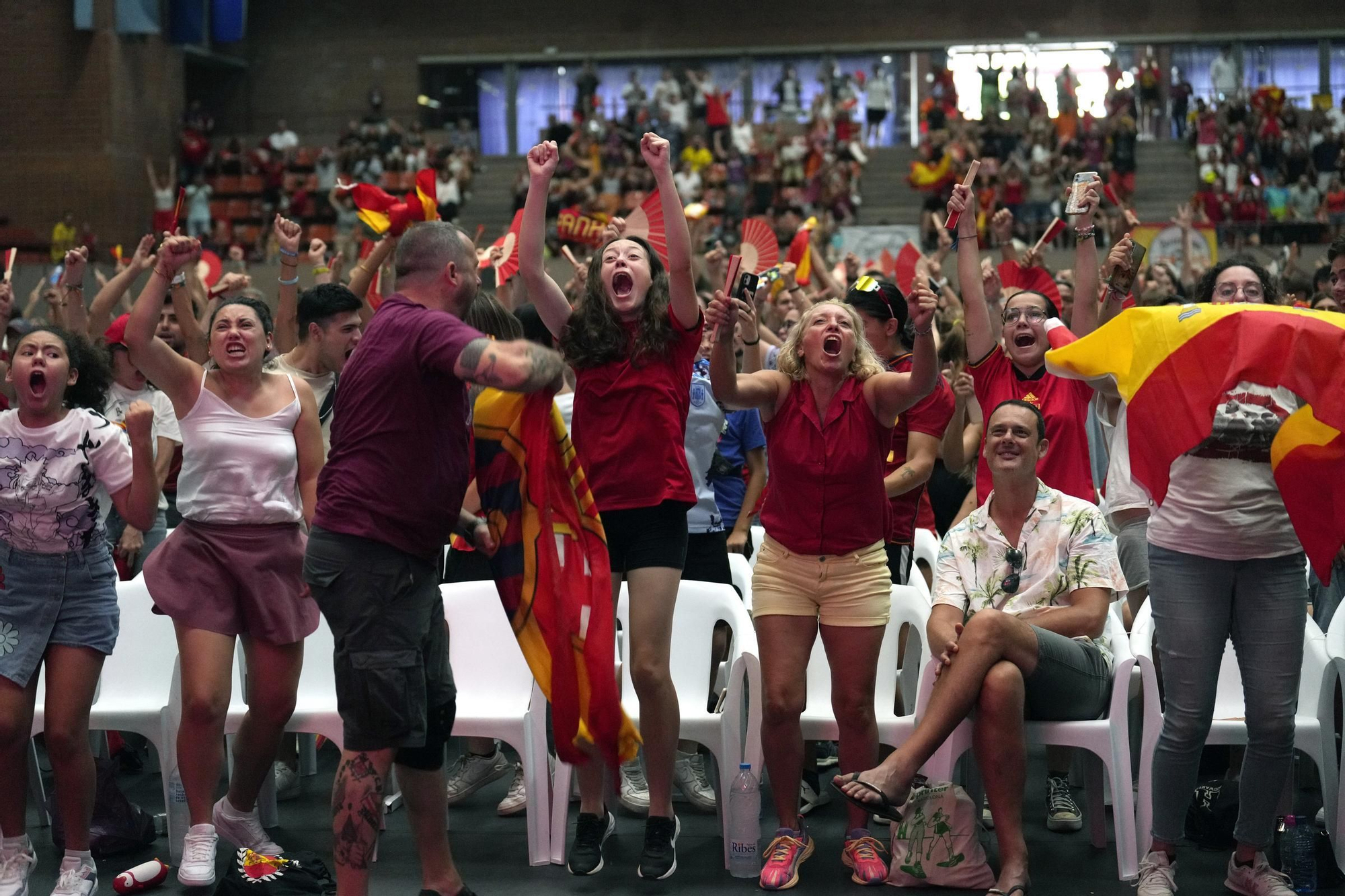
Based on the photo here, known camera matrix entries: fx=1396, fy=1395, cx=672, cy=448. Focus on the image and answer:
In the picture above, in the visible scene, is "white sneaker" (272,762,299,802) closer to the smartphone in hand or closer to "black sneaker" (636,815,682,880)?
"black sneaker" (636,815,682,880)

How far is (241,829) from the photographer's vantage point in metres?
4.11

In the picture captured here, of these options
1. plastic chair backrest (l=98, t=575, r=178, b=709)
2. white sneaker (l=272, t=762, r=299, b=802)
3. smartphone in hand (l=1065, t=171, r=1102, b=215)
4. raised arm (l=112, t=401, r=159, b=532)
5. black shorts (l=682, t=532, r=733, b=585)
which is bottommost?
white sneaker (l=272, t=762, r=299, b=802)

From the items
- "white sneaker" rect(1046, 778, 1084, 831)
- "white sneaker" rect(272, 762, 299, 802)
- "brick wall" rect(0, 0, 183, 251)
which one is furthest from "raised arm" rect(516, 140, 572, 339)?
"brick wall" rect(0, 0, 183, 251)

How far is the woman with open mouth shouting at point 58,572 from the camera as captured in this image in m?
3.92

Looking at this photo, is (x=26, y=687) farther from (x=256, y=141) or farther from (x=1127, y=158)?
(x=256, y=141)

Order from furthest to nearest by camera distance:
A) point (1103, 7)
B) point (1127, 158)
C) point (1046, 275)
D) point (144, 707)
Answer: point (1103, 7), point (1127, 158), point (1046, 275), point (144, 707)

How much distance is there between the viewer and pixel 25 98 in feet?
64.5

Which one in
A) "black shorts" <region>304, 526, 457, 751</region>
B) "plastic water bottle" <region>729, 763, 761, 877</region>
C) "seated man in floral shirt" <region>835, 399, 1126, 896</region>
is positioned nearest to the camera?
"black shorts" <region>304, 526, 457, 751</region>

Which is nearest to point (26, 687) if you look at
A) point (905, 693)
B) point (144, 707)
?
point (144, 707)

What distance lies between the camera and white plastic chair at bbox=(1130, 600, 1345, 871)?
4117mm

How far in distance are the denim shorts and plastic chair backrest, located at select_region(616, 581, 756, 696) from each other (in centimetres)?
161

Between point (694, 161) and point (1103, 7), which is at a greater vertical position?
point (1103, 7)

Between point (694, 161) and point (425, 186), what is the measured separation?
14320mm

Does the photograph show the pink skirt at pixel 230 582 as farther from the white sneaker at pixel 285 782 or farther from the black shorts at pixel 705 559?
the black shorts at pixel 705 559
